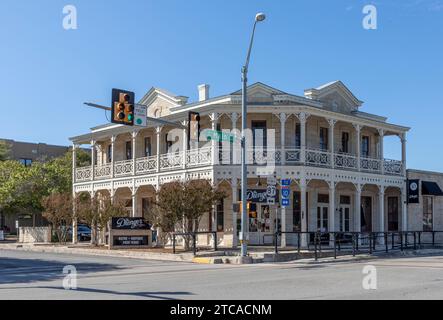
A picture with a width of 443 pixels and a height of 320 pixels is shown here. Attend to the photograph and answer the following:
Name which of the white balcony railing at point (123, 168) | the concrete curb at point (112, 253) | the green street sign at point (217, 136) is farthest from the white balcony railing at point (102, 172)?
the green street sign at point (217, 136)

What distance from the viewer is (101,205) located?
113 feet

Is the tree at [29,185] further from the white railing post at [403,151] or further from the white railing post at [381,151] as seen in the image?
the white railing post at [403,151]

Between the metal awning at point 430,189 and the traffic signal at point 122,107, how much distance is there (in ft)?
75.5

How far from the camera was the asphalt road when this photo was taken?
1259 centimetres

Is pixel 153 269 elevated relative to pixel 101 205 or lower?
lower

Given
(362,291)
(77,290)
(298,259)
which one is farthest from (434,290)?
(298,259)

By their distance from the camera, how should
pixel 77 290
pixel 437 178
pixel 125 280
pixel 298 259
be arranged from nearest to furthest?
A: pixel 77 290, pixel 125 280, pixel 298 259, pixel 437 178

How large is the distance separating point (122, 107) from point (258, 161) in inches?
462

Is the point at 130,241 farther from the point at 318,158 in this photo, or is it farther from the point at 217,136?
the point at 318,158

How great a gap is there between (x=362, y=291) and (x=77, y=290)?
20.9ft

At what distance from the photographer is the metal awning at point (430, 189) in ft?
123

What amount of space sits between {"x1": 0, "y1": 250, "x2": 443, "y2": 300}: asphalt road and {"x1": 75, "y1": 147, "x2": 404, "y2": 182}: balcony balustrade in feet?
32.5

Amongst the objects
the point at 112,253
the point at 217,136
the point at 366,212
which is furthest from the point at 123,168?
the point at 366,212

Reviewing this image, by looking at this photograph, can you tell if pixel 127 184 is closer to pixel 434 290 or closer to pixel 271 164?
pixel 271 164
